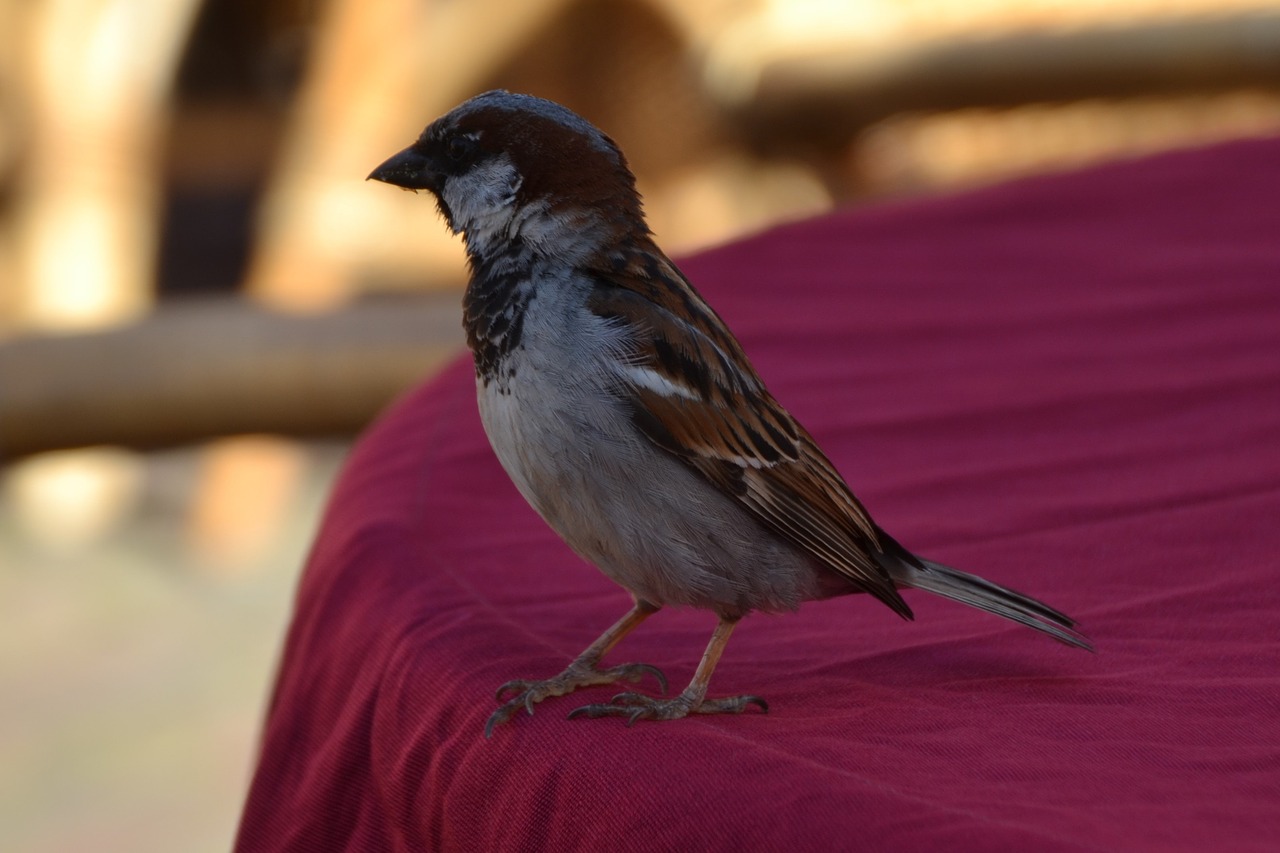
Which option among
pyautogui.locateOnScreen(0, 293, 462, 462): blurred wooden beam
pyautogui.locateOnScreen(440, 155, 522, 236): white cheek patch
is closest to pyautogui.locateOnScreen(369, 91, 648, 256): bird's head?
pyautogui.locateOnScreen(440, 155, 522, 236): white cheek patch

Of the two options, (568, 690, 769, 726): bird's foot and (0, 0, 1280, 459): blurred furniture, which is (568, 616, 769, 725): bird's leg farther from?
(0, 0, 1280, 459): blurred furniture

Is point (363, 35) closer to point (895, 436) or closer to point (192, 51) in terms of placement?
point (192, 51)

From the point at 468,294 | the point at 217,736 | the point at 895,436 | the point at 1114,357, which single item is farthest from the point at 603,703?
the point at 217,736

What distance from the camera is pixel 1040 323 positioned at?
2234mm

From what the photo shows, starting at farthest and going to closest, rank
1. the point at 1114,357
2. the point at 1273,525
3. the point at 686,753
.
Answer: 1. the point at 1114,357
2. the point at 1273,525
3. the point at 686,753

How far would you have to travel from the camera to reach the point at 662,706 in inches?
48.7

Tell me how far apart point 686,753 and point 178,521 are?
15.0 feet

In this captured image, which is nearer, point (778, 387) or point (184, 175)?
point (778, 387)

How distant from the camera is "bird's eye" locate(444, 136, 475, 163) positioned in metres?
1.44

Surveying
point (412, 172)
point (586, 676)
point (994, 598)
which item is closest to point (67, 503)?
point (412, 172)

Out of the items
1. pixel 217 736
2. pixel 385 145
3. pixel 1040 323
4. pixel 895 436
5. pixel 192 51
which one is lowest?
pixel 217 736

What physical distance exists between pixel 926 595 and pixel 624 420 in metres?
0.51

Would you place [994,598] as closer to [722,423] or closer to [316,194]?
[722,423]

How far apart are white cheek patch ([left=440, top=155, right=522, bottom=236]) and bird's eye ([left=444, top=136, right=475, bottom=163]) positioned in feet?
0.06
